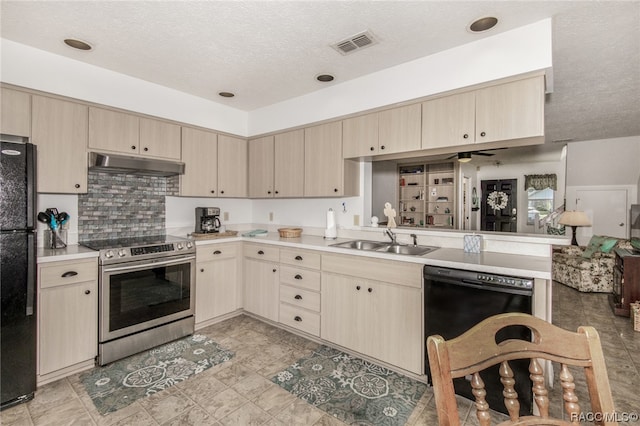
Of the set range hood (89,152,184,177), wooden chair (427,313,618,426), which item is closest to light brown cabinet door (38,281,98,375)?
range hood (89,152,184,177)

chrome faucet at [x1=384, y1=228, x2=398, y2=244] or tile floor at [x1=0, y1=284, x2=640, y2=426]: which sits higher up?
chrome faucet at [x1=384, y1=228, x2=398, y2=244]

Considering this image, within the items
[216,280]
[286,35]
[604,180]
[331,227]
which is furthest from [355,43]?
[604,180]

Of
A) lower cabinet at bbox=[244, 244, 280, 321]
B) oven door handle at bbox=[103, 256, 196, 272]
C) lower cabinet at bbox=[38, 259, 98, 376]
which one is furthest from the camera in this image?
lower cabinet at bbox=[244, 244, 280, 321]

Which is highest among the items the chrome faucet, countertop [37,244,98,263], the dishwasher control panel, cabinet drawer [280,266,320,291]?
the chrome faucet

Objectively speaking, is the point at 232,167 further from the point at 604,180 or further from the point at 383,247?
the point at 604,180

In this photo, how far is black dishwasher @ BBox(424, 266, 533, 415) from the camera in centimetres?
183

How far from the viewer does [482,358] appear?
0.85 meters

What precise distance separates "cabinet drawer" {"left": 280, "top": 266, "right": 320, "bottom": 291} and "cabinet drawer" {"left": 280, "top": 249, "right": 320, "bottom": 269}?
6 cm

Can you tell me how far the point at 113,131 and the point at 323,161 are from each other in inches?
79.6

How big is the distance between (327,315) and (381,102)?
2024mm

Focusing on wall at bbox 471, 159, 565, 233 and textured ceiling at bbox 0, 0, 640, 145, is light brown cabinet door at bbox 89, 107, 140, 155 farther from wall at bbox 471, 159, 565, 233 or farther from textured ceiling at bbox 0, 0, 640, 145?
wall at bbox 471, 159, 565, 233

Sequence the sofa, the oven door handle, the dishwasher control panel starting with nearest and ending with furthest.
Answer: the dishwasher control panel
the oven door handle
the sofa

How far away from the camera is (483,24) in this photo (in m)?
2.08

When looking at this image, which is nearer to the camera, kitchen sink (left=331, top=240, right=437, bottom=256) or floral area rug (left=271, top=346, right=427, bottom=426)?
floral area rug (left=271, top=346, right=427, bottom=426)
